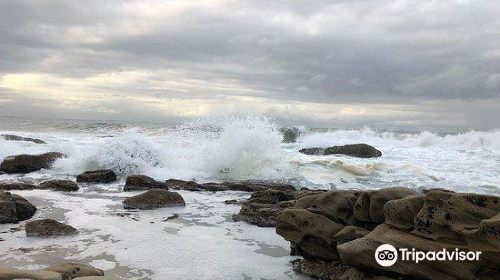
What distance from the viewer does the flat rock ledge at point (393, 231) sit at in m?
4.01

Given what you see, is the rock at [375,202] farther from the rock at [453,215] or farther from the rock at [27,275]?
the rock at [27,275]

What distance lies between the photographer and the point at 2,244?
244 inches

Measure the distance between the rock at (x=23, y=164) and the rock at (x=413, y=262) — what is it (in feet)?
42.1

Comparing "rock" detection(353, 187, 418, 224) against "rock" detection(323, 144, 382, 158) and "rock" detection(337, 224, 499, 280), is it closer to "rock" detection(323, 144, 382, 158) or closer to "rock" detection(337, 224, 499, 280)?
"rock" detection(337, 224, 499, 280)

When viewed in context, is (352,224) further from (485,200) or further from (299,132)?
(299,132)

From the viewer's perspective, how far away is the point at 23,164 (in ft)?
47.2

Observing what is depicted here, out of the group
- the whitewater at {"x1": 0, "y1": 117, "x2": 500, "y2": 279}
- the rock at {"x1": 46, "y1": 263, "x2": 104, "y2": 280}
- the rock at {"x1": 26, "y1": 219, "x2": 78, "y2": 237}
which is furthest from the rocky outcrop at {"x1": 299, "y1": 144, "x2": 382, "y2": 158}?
the rock at {"x1": 46, "y1": 263, "x2": 104, "y2": 280}

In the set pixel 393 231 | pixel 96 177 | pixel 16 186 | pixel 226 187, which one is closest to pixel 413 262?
pixel 393 231

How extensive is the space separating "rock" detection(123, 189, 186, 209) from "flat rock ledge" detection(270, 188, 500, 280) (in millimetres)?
3841

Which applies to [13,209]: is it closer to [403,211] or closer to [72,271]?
[72,271]

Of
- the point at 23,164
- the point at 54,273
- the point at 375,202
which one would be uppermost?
the point at 375,202

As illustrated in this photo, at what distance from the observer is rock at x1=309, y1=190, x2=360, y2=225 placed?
5.61 meters

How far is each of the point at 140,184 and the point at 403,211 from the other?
27.4 ft

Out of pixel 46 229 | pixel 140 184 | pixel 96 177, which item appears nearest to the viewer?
pixel 46 229
